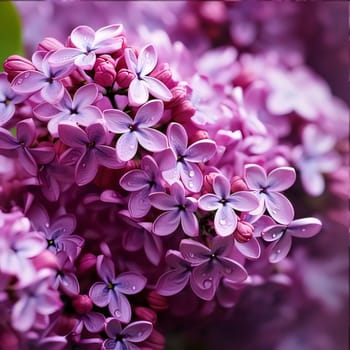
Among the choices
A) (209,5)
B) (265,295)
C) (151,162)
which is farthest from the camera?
(209,5)

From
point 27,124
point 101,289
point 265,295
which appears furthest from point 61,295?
point 265,295

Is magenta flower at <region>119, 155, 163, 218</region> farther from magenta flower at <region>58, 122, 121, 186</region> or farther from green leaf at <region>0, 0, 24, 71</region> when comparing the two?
green leaf at <region>0, 0, 24, 71</region>

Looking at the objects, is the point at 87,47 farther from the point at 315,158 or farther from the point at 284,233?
the point at 315,158

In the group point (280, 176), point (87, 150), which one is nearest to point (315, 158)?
point (280, 176)

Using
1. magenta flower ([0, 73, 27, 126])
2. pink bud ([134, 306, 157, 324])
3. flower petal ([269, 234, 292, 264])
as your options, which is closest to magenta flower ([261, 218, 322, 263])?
flower petal ([269, 234, 292, 264])

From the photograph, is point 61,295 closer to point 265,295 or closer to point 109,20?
point 265,295

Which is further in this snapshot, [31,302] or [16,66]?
[16,66]

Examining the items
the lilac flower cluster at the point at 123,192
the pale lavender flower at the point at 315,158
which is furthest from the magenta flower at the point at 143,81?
the pale lavender flower at the point at 315,158
